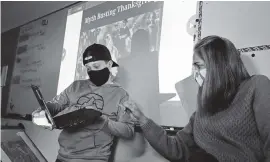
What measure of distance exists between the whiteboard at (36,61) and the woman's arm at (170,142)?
0.97 meters

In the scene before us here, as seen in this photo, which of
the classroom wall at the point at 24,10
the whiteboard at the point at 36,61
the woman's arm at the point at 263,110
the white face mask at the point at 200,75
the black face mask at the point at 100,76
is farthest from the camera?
the classroom wall at the point at 24,10

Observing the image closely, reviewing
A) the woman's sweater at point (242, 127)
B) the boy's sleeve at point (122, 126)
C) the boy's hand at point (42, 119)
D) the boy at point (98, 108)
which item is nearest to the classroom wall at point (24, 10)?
the boy at point (98, 108)

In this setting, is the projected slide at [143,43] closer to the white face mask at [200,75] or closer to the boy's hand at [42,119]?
the white face mask at [200,75]

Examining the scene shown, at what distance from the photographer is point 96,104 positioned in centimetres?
122

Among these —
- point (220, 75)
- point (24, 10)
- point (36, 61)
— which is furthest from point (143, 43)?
point (24, 10)

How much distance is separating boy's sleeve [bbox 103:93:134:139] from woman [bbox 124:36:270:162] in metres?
0.24

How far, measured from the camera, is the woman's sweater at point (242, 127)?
70 centimetres

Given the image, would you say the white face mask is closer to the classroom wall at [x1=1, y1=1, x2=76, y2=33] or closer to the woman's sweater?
the woman's sweater

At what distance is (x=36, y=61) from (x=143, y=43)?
112 centimetres

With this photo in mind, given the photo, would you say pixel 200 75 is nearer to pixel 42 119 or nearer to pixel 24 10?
pixel 42 119

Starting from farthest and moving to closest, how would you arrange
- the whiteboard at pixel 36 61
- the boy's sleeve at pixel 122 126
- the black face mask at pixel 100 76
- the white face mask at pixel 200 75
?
the whiteboard at pixel 36 61
the black face mask at pixel 100 76
the boy's sleeve at pixel 122 126
the white face mask at pixel 200 75

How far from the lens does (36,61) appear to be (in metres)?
1.91

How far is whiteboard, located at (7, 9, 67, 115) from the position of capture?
5.65 ft

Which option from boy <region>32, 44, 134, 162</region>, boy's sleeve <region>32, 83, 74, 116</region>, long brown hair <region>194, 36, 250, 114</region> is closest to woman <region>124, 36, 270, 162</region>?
long brown hair <region>194, 36, 250, 114</region>
